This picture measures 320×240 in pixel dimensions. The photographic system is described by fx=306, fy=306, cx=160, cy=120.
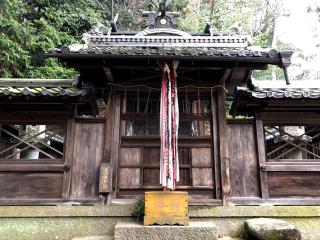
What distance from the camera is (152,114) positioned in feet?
26.7

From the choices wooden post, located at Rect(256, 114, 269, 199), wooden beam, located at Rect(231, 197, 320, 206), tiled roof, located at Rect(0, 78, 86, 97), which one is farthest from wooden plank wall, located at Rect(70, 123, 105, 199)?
wooden post, located at Rect(256, 114, 269, 199)

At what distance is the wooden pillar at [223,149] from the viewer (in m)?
7.52

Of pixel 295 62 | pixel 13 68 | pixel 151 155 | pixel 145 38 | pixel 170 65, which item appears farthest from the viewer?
pixel 295 62

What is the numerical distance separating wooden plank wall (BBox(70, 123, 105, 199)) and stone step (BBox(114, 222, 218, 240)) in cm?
166

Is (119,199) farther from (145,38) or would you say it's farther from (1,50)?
(1,50)

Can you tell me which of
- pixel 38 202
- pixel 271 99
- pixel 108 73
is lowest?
pixel 38 202

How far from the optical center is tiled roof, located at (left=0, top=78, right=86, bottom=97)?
22.9 ft

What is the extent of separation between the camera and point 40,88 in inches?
312

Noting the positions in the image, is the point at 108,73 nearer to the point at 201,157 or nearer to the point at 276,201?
the point at 201,157

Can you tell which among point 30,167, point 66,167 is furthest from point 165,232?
point 30,167

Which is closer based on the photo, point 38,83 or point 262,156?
point 262,156

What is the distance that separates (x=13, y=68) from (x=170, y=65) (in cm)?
1138

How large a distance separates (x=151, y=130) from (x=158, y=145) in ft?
1.59

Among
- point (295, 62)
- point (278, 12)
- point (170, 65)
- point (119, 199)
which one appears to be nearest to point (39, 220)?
point (119, 199)
